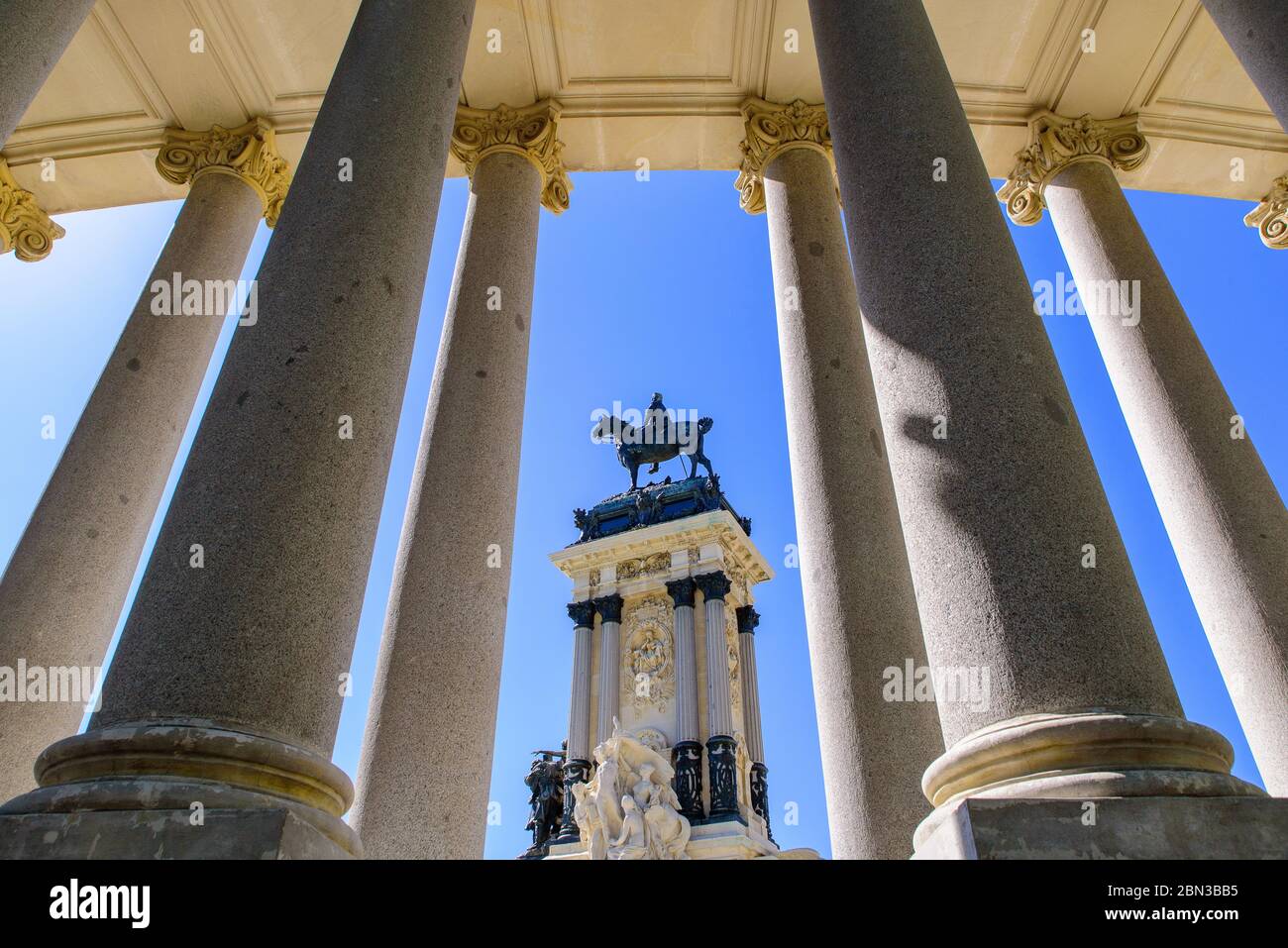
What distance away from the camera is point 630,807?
57812mm

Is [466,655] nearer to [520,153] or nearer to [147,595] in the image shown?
[147,595]

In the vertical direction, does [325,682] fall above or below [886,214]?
below

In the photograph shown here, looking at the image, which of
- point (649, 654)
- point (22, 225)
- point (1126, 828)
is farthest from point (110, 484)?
point (649, 654)

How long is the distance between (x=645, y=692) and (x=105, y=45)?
55.8 metres

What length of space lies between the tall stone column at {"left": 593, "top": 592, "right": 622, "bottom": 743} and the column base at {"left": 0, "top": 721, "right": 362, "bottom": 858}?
201 ft

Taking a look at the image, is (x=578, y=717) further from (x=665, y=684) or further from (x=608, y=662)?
(x=665, y=684)

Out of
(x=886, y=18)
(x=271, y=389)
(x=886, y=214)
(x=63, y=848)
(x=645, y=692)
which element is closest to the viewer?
(x=63, y=848)

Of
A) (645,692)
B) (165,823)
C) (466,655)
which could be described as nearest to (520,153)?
(466,655)

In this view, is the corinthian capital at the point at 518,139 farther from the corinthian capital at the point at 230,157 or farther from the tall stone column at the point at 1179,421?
the tall stone column at the point at 1179,421

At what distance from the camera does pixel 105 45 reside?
1422 inches

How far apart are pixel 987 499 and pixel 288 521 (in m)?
10.6

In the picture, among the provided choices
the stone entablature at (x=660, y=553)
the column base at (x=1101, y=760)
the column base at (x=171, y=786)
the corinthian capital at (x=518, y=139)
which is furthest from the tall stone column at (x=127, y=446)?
the stone entablature at (x=660, y=553)

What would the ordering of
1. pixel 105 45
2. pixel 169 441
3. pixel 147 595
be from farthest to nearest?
1. pixel 105 45
2. pixel 169 441
3. pixel 147 595
